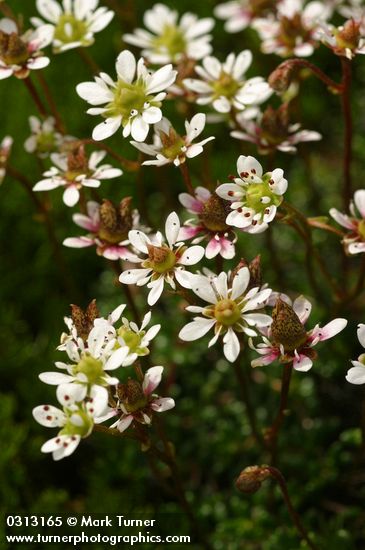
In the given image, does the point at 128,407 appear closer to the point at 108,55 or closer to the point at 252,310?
the point at 252,310

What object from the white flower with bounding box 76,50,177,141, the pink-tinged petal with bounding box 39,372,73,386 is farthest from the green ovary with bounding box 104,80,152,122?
the pink-tinged petal with bounding box 39,372,73,386

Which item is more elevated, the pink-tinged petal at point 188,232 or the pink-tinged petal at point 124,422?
the pink-tinged petal at point 188,232

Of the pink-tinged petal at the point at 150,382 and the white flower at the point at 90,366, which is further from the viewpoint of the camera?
the pink-tinged petal at the point at 150,382

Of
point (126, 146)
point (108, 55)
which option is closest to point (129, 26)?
point (126, 146)

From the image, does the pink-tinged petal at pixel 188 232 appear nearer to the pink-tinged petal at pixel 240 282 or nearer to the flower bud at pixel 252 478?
the pink-tinged petal at pixel 240 282

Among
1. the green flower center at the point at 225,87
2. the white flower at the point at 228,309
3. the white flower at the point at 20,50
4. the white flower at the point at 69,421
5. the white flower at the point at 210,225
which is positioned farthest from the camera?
the green flower center at the point at 225,87

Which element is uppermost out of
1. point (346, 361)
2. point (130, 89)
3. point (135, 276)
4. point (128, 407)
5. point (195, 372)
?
point (130, 89)

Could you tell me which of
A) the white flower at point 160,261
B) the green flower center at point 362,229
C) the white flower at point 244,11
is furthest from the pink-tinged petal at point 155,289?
the white flower at point 244,11
